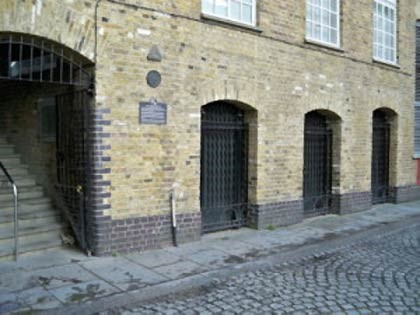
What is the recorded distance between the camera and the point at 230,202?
8.56m

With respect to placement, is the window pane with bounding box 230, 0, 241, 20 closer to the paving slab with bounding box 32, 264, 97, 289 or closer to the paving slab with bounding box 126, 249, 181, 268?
the paving slab with bounding box 126, 249, 181, 268

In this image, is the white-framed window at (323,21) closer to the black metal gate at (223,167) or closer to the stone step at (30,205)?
the black metal gate at (223,167)

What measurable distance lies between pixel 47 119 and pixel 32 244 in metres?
2.05

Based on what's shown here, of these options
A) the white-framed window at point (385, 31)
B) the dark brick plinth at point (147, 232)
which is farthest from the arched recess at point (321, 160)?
the dark brick plinth at point (147, 232)

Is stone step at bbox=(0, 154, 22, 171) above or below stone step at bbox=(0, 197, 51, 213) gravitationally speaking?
above

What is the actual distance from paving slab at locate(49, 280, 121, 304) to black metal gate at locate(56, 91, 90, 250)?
1370mm

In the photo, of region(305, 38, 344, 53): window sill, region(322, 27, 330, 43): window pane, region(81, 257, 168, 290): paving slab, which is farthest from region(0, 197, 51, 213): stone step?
region(322, 27, 330, 43): window pane

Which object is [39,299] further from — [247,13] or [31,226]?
[247,13]

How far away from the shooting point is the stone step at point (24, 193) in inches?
282

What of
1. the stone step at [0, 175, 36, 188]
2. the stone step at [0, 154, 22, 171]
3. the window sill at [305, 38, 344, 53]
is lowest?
the stone step at [0, 175, 36, 188]

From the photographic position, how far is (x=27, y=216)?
6.93 metres

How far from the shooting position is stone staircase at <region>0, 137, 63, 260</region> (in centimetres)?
649

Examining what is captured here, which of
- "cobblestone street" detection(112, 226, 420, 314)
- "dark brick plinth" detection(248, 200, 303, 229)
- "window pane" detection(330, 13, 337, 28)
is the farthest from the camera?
"window pane" detection(330, 13, 337, 28)

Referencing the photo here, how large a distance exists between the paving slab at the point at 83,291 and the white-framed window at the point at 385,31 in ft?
30.4
